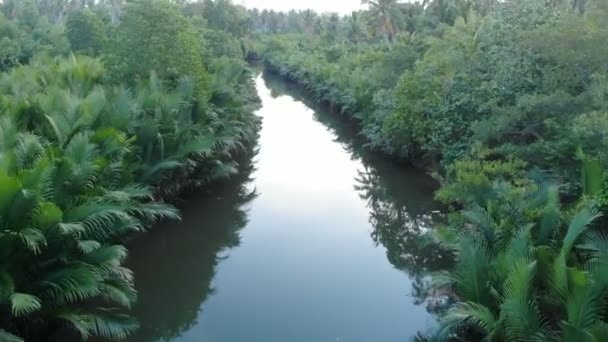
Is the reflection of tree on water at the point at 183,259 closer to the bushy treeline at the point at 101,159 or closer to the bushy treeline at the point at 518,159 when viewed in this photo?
the bushy treeline at the point at 101,159

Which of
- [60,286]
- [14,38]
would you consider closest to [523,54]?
[60,286]

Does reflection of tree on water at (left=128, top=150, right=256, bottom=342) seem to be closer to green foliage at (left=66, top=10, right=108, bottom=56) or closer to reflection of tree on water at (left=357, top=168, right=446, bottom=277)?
reflection of tree on water at (left=357, top=168, right=446, bottom=277)

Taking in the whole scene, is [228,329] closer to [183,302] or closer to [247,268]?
[183,302]

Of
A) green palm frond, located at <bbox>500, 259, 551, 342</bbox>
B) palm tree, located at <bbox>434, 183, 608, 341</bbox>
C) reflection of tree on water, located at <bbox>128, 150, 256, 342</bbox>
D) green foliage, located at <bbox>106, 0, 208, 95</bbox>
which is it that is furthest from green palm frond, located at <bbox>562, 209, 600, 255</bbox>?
green foliage, located at <bbox>106, 0, 208, 95</bbox>

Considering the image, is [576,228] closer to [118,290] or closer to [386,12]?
[118,290]

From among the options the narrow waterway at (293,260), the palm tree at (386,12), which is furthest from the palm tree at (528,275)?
the palm tree at (386,12)

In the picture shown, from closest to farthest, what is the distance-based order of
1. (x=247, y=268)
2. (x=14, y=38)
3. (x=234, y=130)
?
(x=247, y=268) → (x=234, y=130) → (x=14, y=38)
